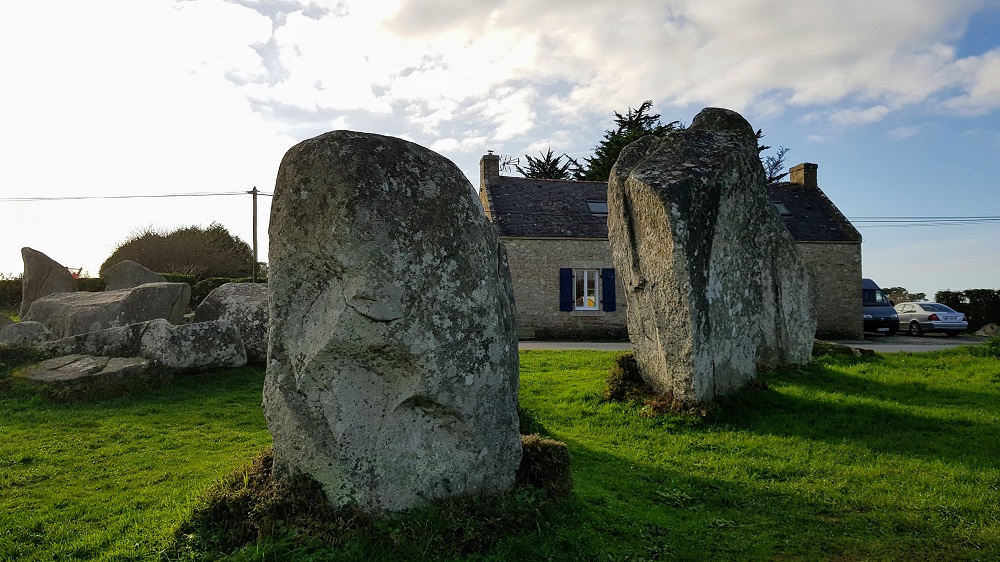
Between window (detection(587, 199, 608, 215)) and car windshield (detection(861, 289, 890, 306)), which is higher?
window (detection(587, 199, 608, 215))

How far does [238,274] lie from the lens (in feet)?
103

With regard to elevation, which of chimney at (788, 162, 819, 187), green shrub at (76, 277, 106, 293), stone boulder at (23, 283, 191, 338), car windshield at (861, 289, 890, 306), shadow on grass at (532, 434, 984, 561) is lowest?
shadow on grass at (532, 434, 984, 561)

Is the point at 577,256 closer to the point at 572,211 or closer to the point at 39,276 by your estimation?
the point at 572,211

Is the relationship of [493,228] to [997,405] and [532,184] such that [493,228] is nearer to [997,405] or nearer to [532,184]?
[997,405]

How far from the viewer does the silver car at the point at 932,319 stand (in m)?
28.0

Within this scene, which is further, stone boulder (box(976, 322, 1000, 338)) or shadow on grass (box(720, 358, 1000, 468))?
stone boulder (box(976, 322, 1000, 338))

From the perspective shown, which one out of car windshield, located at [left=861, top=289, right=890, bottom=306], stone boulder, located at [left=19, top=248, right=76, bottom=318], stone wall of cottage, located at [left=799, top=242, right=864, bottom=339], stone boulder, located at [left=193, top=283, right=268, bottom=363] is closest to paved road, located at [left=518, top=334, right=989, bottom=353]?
Answer: stone wall of cottage, located at [left=799, top=242, right=864, bottom=339]

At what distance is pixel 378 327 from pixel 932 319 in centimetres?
2994

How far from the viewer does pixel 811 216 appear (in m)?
28.7

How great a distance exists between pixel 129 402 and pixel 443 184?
26.6 ft

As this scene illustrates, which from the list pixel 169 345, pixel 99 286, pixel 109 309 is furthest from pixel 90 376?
pixel 99 286

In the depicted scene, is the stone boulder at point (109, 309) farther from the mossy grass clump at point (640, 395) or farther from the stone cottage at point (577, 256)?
the stone cottage at point (577, 256)

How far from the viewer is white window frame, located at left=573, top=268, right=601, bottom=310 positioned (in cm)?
2520

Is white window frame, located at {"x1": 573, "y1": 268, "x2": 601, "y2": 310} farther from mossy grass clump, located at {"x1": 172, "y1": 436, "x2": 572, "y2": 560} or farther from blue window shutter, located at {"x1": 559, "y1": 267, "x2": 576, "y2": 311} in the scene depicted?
mossy grass clump, located at {"x1": 172, "y1": 436, "x2": 572, "y2": 560}
